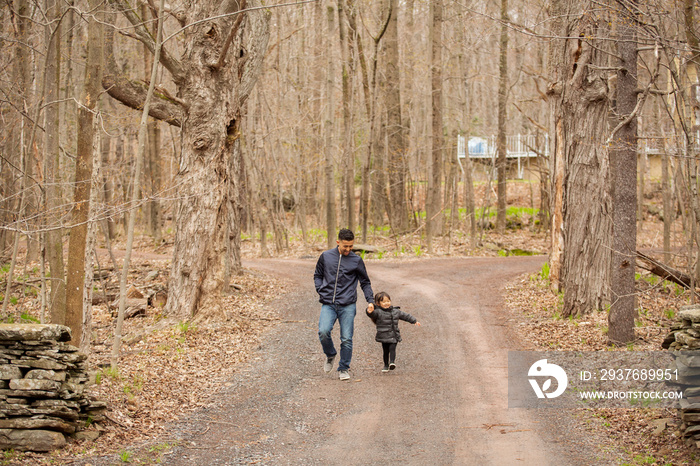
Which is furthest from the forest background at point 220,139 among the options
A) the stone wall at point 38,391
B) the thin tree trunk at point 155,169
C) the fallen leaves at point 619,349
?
the thin tree trunk at point 155,169

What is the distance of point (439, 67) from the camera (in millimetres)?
22516

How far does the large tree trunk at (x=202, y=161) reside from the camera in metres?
10.9

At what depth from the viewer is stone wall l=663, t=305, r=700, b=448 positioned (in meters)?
5.33

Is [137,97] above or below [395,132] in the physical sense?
below

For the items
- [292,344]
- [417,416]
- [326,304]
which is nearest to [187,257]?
[292,344]

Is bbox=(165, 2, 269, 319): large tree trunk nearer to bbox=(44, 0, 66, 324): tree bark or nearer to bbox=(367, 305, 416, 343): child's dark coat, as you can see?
bbox=(44, 0, 66, 324): tree bark

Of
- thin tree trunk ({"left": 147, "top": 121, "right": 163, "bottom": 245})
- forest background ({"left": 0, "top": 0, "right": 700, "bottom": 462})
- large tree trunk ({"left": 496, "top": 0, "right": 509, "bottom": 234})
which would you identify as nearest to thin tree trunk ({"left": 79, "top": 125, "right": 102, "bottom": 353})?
forest background ({"left": 0, "top": 0, "right": 700, "bottom": 462})

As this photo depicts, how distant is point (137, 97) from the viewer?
399 inches

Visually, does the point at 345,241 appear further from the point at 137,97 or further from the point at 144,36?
the point at 144,36

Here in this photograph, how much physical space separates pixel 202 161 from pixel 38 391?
618 centimetres

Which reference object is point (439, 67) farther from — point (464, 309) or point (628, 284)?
point (628, 284)

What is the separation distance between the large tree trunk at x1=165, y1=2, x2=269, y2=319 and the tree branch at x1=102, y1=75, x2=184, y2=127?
0.28 metres

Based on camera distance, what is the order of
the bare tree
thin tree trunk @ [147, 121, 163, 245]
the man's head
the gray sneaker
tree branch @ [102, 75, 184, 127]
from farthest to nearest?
thin tree trunk @ [147, 121, 163, 245], the bare tree, tree branch @ [102, 75, 184, 127], the gray sneaker, the man's head

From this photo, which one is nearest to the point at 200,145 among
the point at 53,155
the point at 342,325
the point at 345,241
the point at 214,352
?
the point at 53,155
